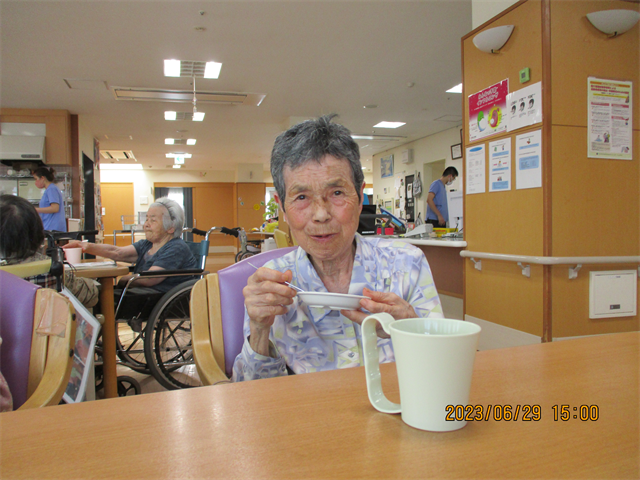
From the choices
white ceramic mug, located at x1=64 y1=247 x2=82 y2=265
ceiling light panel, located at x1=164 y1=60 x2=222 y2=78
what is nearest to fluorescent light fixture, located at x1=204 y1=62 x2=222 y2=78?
ceiling light panel, located at x1=164 y1=60 x2=222 y2=78

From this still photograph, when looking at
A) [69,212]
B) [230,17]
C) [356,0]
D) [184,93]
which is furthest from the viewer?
[69,212]

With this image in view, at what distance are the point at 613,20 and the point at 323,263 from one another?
2.66 m

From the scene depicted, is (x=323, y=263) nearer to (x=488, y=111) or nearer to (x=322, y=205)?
(x=322, y=205)

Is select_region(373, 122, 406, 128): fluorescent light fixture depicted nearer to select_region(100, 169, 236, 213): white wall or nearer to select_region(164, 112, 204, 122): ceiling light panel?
select_region(164, 112, 204, 122): ceiling light panel

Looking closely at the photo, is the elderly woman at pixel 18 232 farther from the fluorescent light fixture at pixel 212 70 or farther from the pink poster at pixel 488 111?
the fluorescent light fixture at pixel 212 70

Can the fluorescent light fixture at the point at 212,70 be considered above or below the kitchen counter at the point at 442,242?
above

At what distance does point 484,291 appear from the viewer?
119 inches

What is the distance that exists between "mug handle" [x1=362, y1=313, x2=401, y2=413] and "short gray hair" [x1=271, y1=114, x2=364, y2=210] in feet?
1.86

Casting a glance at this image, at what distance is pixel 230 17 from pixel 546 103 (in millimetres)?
3082

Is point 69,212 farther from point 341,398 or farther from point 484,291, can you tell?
point 341,398

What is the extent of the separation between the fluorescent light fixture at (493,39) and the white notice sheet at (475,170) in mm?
662

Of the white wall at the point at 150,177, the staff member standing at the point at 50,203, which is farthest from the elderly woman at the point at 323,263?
the white wall at the point at 150,177

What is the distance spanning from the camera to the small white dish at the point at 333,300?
68cm

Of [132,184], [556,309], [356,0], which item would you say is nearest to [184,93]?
[356,0]
